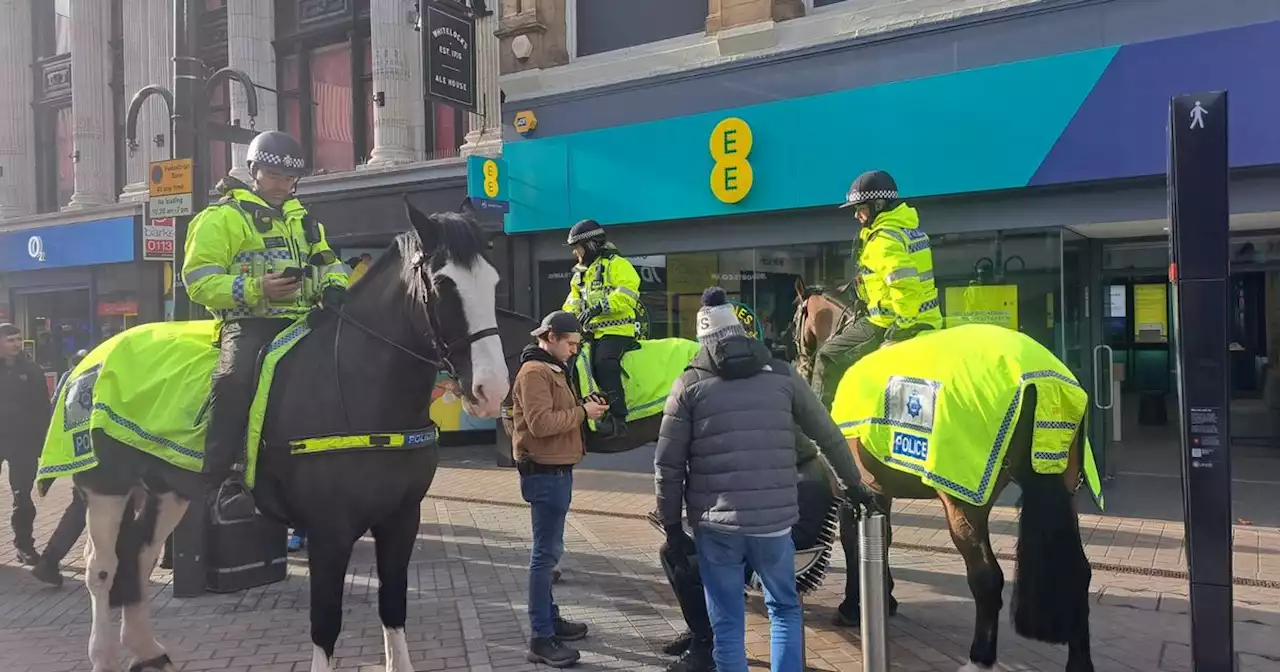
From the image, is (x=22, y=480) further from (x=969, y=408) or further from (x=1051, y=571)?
(x=1051, y=571)

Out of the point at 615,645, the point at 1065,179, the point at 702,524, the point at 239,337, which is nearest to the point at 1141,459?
the point at 1065,179

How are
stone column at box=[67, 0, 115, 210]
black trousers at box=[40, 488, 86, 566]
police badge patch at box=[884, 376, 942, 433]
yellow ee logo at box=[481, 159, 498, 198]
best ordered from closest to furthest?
police badge patch at box=[884, 376, 942, 433]
black trousers at box=[40, 488, 86, 566]
yellow ee logo at box=[481, 159, 498, 198]
stone column at box=[67, 0, 115, 210]

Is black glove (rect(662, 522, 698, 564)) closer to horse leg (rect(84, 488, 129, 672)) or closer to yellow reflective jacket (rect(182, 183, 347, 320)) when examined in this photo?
yellow reflective jacket (rect(182, 183, 347, 320))

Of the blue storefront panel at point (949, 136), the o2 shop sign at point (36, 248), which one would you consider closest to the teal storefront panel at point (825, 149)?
the blue storefront panel at point (949, 136)

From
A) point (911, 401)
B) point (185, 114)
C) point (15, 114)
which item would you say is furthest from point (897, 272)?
point (15, 114)

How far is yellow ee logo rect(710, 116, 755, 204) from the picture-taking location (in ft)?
34.8

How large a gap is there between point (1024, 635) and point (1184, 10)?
6.96m

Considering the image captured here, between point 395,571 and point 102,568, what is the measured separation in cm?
191

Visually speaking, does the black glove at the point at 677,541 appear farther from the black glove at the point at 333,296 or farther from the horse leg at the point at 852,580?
the black glove at the point at 333,296

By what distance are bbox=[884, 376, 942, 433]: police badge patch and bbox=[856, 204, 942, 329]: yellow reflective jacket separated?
58 centimetres

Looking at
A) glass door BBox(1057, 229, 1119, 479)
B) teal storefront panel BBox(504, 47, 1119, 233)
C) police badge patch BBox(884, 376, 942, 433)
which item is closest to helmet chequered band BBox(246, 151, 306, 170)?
police badge patch BBox(884, 376, 942, 433)

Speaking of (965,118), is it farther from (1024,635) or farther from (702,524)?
(702,524)

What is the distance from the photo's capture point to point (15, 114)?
21.5m

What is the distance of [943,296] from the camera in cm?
970
